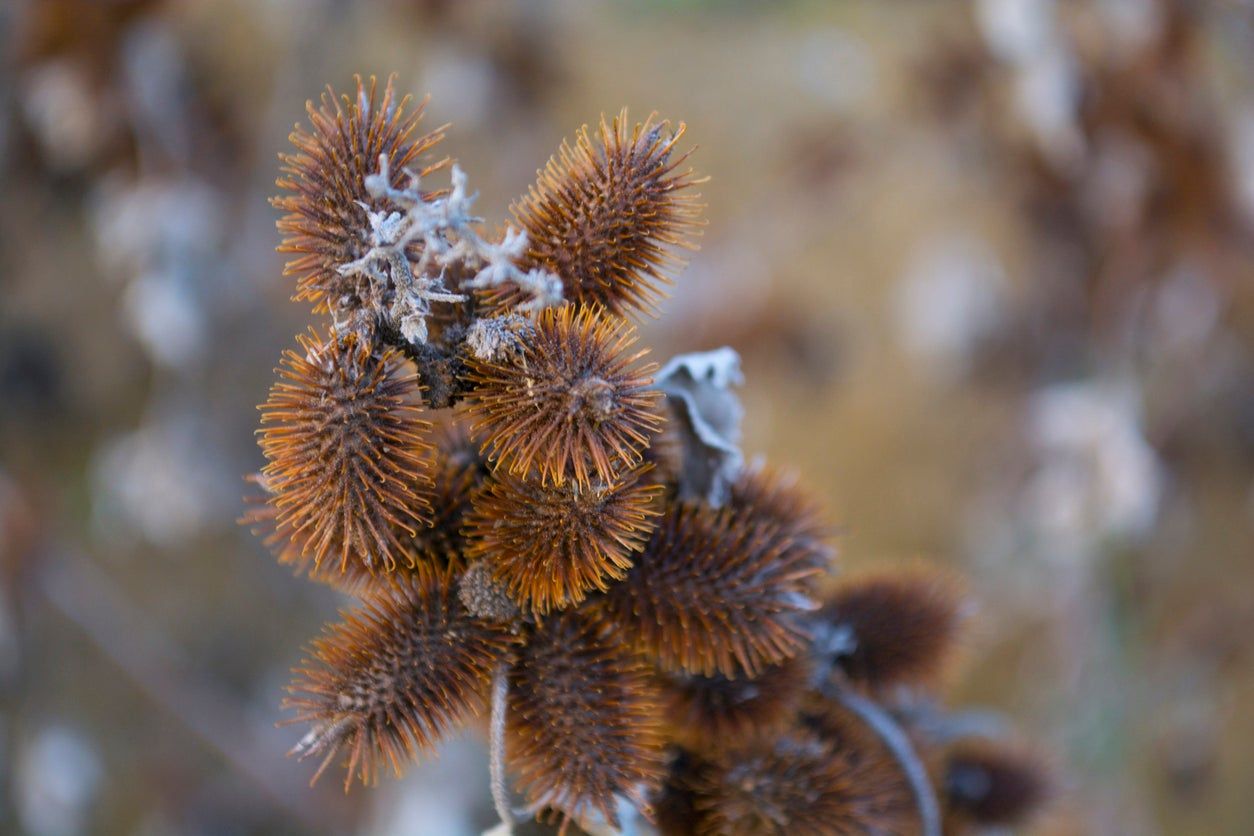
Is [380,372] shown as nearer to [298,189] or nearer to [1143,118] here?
[298,189]

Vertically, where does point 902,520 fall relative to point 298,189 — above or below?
above

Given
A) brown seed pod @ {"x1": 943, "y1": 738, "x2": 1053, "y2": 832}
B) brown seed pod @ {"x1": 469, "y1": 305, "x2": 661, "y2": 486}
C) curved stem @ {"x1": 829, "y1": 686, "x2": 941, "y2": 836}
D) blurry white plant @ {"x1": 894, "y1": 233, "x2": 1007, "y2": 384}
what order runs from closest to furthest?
brown seed pod @ {"x1": 469, "y1": 305, "x2": 661, "y2": 486} → curved stem @ {"x1": 829, "y1": 686, "x2": 941, "y2": 836} → brown seed pod @ {"x1": 943, "y1": 738, "x2": 1053, "y2": 832} → blurry white plant @ {"x1": 894, "y1": 233, "x2": 1007, "y2": 384}

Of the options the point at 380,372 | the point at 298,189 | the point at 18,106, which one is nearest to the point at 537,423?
the point at 380,372

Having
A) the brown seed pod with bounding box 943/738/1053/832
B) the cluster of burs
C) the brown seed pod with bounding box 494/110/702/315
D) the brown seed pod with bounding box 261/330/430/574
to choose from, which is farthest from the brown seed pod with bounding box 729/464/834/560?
the brown seed pod with bounding box 943/738/1053/832

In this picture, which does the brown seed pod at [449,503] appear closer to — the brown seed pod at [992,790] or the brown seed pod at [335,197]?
the brown seed pod at [335,197]

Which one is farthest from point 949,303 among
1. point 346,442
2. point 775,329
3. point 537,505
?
point 346,442

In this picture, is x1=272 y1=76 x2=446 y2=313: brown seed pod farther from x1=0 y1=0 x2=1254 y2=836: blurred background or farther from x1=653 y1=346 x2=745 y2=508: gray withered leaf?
x1=0 y1=0 x2=1254 y2=836: blurred background

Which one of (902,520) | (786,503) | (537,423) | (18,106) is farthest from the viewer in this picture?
(902,520)
